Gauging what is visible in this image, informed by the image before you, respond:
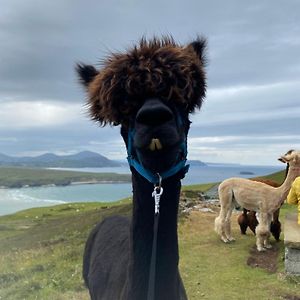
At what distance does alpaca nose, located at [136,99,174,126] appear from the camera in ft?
6.11

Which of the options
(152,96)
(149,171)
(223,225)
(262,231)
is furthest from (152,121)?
(223,225)

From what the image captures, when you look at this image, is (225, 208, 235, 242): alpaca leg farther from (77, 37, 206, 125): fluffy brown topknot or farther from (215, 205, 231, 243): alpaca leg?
(77, 37, 206, 125): fluffy brown topknot

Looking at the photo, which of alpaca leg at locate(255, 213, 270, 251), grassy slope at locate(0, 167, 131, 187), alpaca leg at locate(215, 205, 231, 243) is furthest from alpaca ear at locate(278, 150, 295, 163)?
grassy slope at locate(0, 167, 131, 187)

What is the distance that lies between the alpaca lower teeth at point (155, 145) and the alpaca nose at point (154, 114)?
73 mm

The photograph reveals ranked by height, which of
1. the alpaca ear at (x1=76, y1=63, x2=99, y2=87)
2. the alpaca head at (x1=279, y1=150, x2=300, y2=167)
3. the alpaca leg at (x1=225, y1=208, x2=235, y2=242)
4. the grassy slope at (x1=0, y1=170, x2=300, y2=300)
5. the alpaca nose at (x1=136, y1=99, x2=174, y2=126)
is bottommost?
the grassy slope at (x1=0, y1=170, x2=300, y2=300)

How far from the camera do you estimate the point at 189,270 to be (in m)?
8.08

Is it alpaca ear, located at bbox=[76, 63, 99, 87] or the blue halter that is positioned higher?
alpaca ear, located at bbox=[76, 63, 99, 87]

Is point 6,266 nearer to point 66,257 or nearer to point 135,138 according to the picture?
point 66,257

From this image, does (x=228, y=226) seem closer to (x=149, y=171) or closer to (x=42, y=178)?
(x=149, y=171)

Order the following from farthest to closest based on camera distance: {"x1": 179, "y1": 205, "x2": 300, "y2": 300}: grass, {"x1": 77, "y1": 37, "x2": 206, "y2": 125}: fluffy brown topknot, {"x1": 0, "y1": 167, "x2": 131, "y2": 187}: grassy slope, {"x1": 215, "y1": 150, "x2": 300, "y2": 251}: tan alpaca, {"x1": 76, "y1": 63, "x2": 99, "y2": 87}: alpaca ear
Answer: {"x1": 0, "y1": 167, "x2": 131, "y2": 187}: grassy slope, {"x1": 215, "y1": 150, "x2": 300, "y2": 251}: tan alpaca, {"x1": 179, "y1": 205, "x2": 300, "y2": 300}: grass, {"x1": 76, "y1": 63, "x2": 99, "y2": 87}: alpaca ear, {"x1": 77, "y1": 37, "x2": 206, "y2": 125}: fluffy brown topknot

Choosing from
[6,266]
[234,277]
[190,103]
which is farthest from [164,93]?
[6,266]

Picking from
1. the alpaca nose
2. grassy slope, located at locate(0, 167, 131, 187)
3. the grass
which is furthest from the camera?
grassy slope, located at locate(0, 167, 131, 187)

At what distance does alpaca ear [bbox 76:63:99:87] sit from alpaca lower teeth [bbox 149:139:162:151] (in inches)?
33.1

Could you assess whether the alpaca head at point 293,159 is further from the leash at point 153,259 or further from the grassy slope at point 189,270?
the leash at point 153,259
